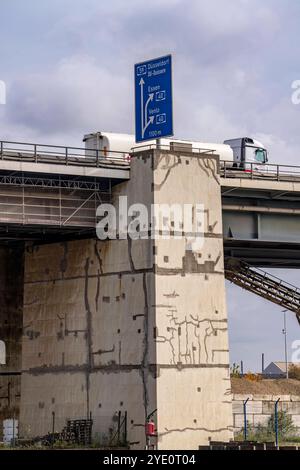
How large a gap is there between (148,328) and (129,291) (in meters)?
2.18

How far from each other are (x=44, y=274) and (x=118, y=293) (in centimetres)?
555

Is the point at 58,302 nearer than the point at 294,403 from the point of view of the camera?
Yes

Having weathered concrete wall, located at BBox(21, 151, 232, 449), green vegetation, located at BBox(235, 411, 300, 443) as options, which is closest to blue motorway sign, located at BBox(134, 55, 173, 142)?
weathered concrete wall, located at BBox(21, 151, 232, 449)

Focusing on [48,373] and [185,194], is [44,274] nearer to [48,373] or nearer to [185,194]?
[48,373]

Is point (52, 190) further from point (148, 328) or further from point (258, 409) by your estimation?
point (258, 409)

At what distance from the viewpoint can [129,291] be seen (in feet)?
182

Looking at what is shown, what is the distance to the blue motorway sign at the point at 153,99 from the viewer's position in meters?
57.1

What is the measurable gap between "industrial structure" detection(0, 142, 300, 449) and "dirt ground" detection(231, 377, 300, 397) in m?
15.8

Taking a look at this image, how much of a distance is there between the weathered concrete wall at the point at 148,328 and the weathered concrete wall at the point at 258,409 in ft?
30.2

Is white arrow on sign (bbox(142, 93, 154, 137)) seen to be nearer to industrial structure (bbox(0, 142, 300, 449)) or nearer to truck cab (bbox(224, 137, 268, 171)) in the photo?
industrial structure (bbox(0, 142, 300, 449))
